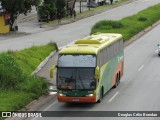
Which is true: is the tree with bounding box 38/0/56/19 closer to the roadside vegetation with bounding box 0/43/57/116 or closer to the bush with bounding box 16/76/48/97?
the roadside vegetation with bounding box 0/43/57/116

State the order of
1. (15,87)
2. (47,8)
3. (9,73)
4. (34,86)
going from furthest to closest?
(47,8)
(9,73)
(34,86)
(15,87)

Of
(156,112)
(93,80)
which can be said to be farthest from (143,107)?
(93,80)

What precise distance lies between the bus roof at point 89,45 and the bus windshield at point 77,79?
0.94 meters

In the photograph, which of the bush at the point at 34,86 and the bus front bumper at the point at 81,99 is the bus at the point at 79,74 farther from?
the bush at the point at 34,86

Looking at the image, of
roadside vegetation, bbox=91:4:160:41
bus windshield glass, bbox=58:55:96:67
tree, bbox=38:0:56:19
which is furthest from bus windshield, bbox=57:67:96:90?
tree, bbox=38:0:56:19

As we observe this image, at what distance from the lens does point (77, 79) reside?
23.0 metres

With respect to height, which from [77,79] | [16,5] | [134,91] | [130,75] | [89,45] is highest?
[89,45]

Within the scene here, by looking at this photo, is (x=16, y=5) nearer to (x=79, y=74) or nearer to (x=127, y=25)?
(x=127, y=25)

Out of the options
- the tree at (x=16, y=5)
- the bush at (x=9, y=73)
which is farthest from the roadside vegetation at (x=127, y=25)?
the bush at (x=9, y=73)

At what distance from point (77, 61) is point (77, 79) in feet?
2.93

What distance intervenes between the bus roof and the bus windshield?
94 cm

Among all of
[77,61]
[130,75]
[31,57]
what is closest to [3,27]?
[31,57]

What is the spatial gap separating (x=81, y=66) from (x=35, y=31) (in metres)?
39.4

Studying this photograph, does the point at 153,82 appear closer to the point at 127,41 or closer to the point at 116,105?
the point at 116,105
